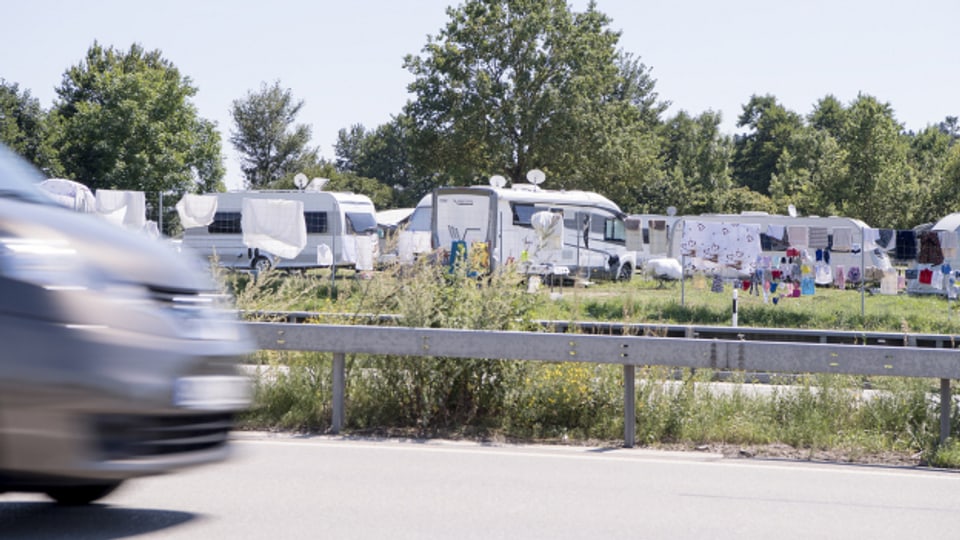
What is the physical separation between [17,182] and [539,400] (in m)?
4.91

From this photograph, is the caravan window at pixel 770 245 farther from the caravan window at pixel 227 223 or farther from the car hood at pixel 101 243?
the car hood at pixel 101 243

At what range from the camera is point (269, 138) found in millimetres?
72562

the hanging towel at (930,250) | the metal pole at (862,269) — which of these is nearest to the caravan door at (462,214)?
the metal pole at (862,269)

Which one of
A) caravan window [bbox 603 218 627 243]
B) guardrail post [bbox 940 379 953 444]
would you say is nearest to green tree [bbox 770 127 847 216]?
caravan window [bbox 603 218 627 243]

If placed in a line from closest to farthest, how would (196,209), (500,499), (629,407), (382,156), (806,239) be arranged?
(500,499), (629,407), (806,239), (196,209), (382,156)

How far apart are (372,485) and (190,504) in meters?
1.16

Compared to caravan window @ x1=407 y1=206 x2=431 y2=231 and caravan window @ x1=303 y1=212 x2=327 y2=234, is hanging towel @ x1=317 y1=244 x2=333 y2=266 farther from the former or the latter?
caravan window @ x1=303 y1=212 x2=327 y2=234

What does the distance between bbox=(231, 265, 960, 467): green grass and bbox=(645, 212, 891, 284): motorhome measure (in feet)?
41.8

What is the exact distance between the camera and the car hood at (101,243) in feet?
14.8

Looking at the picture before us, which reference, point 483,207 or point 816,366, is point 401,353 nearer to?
point 816,366

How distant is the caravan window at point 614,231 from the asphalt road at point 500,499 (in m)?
26.6

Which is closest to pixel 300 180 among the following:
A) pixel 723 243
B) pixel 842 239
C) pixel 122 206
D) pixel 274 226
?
pixel 274 226

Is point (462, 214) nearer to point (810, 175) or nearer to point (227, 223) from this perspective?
point (227, 223)

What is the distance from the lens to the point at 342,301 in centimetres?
1106
